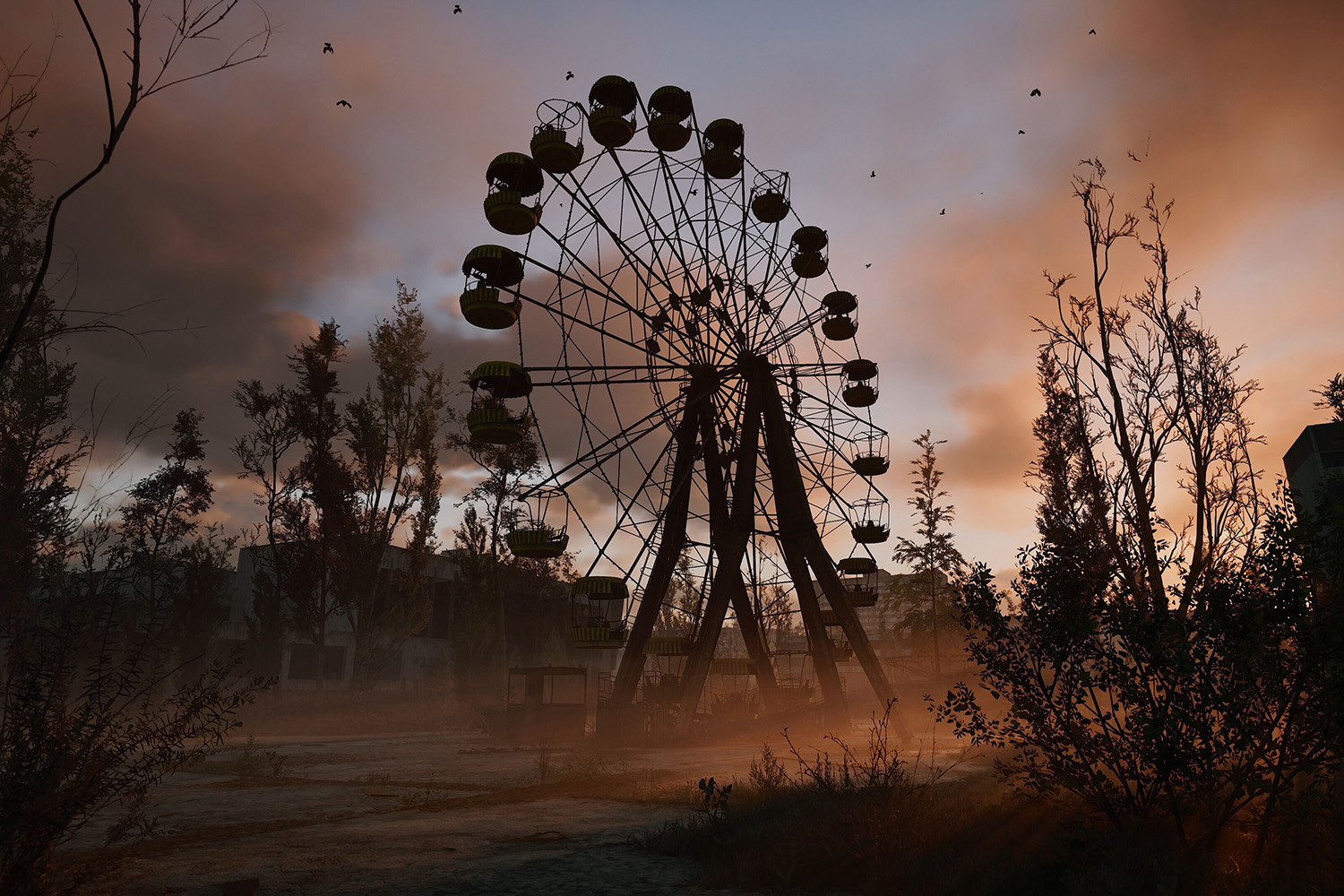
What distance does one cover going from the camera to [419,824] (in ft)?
34.3

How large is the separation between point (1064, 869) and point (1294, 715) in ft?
8.00

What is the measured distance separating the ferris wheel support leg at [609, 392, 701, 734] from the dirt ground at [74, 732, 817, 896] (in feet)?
14.5

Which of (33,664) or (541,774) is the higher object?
(33,664)

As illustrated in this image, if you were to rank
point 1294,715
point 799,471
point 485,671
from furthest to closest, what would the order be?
1. point 485,671
2. point 799,471
3. point 1294,715

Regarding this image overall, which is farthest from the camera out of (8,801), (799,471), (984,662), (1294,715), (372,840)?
(799,471)

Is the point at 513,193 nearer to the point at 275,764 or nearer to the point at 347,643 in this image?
the point at 275,764

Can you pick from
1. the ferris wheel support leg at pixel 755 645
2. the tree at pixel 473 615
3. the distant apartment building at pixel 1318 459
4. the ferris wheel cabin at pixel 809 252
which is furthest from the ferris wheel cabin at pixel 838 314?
the distant apartment building at pixel 1318 459

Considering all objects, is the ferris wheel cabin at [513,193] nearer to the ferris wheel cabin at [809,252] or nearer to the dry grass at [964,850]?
the ferris wheel cabin at [809,252]

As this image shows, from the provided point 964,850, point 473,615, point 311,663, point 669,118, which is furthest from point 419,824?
point 311,663

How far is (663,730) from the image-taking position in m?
24.1

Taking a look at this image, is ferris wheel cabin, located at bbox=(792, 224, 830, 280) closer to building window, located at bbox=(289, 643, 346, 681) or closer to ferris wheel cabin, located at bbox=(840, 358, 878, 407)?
ferris wheel cabin, located at bbox=(840, 358, 878, 407)

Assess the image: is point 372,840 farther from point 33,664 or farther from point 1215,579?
point 1215,579

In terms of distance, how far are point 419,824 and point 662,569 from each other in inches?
610

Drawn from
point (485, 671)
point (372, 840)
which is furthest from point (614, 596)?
point (485, 671)
